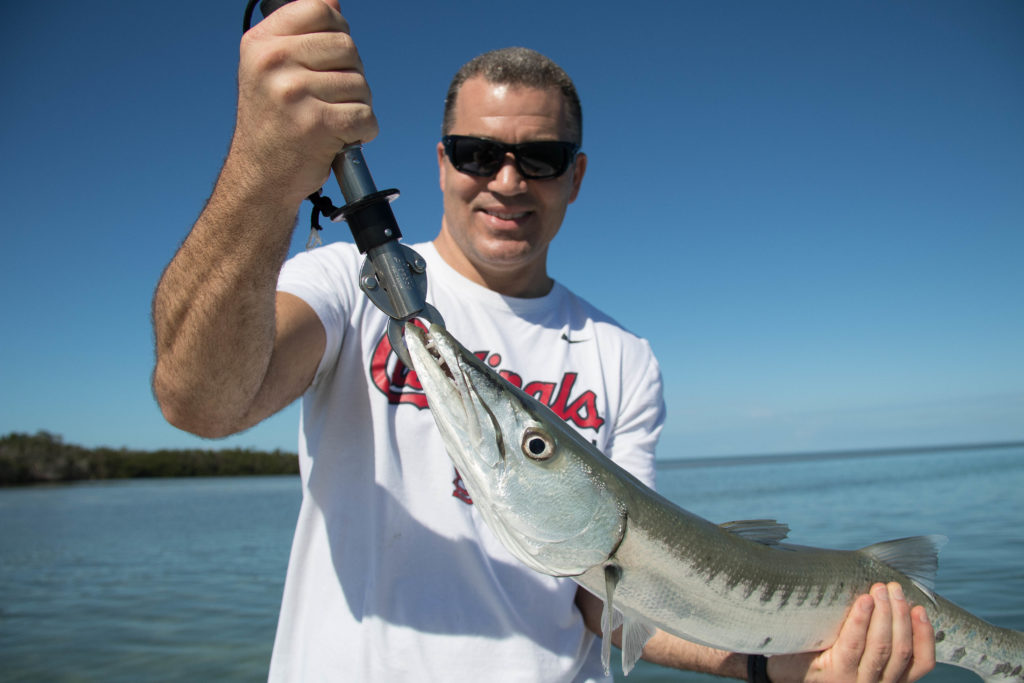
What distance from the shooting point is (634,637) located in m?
2.13

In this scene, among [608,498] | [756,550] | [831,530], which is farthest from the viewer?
[831,530]

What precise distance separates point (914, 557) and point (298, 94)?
307cm

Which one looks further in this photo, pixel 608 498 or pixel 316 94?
pixel 608 498

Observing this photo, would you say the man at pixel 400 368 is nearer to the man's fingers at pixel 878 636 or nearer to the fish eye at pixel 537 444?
the man's fingers at pixel 878 636

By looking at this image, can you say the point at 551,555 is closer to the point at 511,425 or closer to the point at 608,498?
the point at 608,498

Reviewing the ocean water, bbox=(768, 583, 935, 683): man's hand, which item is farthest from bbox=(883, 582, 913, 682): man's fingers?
the ocean water

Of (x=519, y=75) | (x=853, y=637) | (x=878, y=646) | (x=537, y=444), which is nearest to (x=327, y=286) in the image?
(x=537, y=444)

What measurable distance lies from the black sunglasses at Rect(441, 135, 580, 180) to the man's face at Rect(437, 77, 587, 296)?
3 centimetres

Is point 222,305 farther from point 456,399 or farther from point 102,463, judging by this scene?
point 102,463

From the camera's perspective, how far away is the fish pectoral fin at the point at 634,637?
6.79 feet

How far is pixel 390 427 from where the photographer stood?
2.63 meters

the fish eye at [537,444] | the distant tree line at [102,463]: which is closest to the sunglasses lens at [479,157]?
the fish eye at [537,444]

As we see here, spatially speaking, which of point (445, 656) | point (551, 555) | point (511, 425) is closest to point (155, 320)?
point (511, 425)

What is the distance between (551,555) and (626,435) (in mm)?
1585
